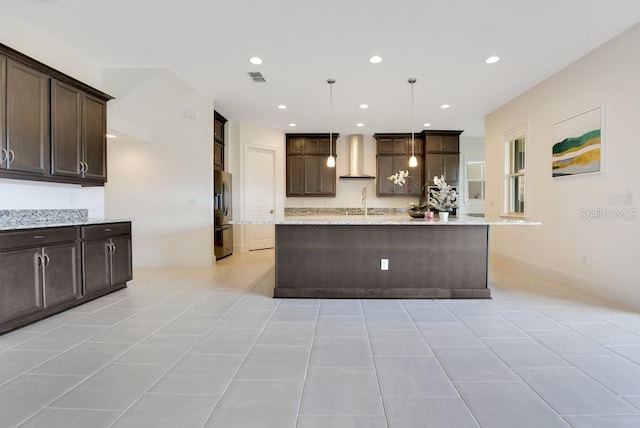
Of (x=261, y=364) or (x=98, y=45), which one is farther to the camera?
(x=98, y=45)

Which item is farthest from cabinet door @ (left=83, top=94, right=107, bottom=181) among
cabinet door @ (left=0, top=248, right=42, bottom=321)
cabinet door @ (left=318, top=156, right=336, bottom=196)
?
cabinet door @ (left=318, top=156, right=336, bottom=196)

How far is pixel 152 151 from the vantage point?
5.27 m

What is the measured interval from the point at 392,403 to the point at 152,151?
5.17 meters

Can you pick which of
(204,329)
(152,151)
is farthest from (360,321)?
(152,151)

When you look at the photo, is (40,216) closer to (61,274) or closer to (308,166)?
(61,274)

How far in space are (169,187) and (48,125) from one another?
87.2 inches

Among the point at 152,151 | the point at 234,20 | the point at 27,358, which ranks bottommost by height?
the point at 27,358

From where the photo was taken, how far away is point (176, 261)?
209 inches

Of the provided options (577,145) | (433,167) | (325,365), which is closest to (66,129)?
(325,365)

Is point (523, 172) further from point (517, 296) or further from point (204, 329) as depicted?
point (204, 329)

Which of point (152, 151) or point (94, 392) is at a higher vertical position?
point (152, 151)

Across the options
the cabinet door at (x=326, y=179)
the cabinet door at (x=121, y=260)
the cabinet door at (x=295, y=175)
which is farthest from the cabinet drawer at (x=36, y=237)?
the cabinet door at (x=326, y=179)

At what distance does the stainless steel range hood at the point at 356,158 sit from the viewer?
7.61m

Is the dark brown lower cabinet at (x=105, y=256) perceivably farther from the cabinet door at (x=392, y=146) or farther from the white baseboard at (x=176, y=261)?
the cabinet door at (x=392, y=146)
